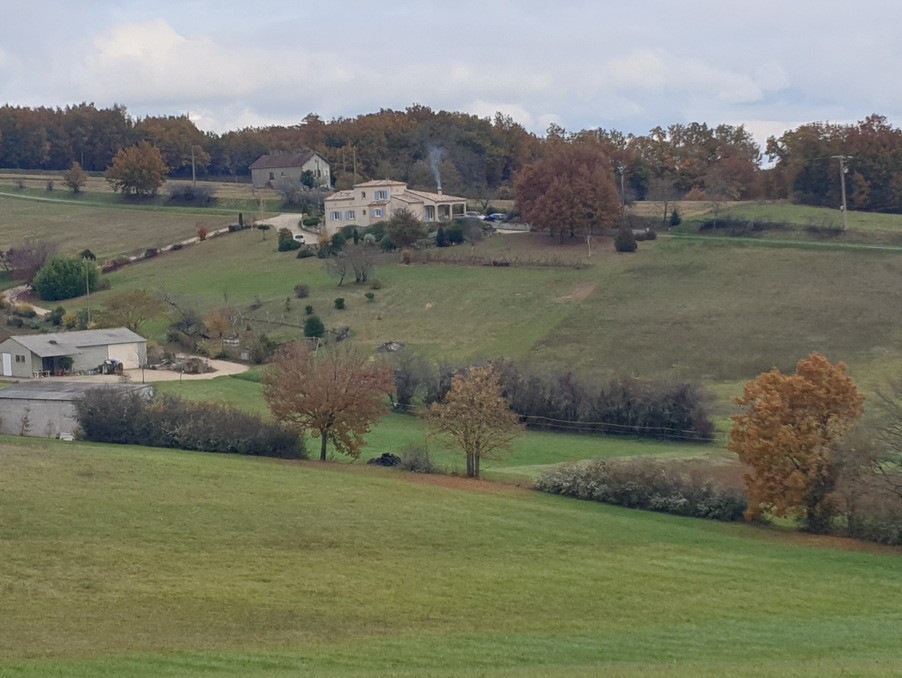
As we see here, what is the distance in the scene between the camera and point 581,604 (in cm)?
2128

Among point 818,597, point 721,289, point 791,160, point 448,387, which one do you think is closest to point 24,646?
point 818,597

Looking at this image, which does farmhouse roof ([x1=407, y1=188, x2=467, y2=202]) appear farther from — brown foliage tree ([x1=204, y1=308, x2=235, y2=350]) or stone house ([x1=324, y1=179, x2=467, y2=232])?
→ brown foliage tree ([x1=204, y1=308, x2=235, y2=350])

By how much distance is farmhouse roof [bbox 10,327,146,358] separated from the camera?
2253 inches

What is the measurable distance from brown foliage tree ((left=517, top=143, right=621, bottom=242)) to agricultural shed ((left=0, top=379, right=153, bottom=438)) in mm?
42821

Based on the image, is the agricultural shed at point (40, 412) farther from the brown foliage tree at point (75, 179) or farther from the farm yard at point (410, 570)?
the brown foliage tree at point (75, 179)

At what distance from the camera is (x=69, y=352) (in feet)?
189

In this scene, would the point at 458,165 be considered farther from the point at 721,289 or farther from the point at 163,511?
the point at 163,511

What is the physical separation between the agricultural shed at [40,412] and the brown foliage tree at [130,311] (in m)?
25.1

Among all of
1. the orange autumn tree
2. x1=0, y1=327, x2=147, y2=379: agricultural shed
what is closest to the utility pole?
x1=0, y1=327, x2=147, y2=379: agricultural shed

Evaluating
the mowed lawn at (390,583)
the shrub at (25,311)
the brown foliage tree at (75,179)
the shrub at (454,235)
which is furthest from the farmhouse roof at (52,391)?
the brown foliage tree at (75,179)

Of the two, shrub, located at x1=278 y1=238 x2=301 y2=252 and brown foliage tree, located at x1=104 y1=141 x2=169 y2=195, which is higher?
brown foliage tree, located at x1=104 y1=141 x2=169 y2=195

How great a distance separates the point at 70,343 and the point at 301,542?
37.6 meters

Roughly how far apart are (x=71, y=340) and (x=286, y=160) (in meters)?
59.5

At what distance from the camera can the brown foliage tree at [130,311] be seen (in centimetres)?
6744
